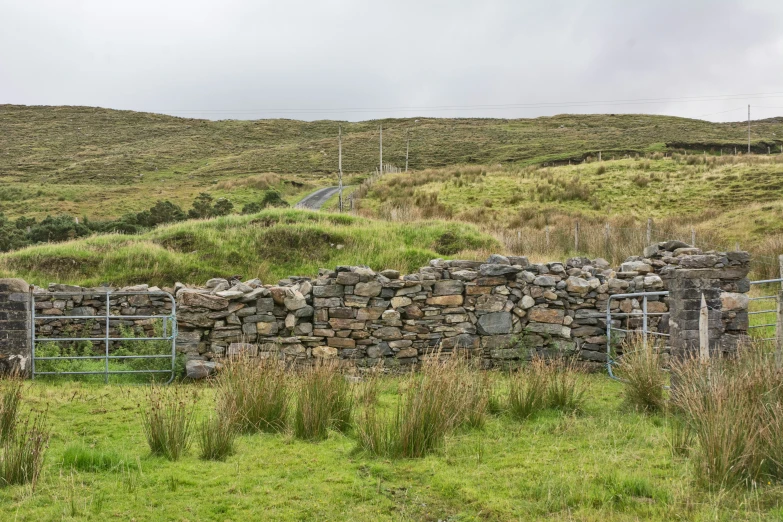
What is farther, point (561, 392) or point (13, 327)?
point (13, 327)

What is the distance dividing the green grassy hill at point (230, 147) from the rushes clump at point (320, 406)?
36.3 m

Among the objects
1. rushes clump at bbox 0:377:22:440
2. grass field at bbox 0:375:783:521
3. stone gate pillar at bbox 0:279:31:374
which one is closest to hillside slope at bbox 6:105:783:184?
stone gate pillar at bbox 0:279:31:374

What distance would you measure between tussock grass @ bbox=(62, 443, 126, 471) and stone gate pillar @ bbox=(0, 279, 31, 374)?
15.8 ft

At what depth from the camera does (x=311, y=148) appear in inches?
2945

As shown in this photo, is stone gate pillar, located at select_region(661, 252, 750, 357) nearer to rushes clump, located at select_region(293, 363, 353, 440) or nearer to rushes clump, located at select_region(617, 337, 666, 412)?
rushes clump, located at select_region(617, 337, 666, 412)

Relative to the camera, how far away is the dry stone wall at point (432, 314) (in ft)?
34.1

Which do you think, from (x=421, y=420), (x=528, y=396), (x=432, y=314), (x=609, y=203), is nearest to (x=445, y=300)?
(x=432, y=314)

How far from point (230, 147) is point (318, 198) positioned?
4689 centimetres

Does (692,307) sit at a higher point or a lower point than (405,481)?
higher

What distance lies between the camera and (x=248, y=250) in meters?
19.2

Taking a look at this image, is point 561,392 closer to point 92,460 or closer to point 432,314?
point 432,314

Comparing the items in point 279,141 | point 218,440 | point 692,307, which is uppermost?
point 279,141

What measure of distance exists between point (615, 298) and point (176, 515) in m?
8.54

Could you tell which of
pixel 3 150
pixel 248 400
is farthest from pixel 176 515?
pixel 3 150
